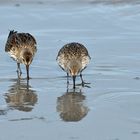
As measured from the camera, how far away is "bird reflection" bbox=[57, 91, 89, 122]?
313 inches

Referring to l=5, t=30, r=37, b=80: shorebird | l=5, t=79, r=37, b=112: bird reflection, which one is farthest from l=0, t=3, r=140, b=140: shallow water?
l=5, t=30, r=37, b=80: shorebird

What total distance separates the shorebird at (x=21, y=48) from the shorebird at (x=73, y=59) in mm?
657

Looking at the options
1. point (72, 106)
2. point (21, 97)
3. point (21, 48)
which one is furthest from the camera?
point (21, 48)

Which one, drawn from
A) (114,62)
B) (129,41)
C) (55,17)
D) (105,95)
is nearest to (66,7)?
(55,17)

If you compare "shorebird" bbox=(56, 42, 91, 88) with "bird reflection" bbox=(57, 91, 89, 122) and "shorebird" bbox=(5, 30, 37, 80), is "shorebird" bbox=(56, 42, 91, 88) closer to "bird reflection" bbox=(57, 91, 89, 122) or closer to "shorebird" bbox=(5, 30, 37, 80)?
"bird reflection" bbox=(57, 91, 89, 122)

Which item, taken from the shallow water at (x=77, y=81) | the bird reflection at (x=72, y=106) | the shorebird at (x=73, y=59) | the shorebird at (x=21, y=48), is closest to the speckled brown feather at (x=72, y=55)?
the shorebird at (x=73, y=59)

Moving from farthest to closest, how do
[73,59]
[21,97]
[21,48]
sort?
[21,48] < [73,59] < [21,97]

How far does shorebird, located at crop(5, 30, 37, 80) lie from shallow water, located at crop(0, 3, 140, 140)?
0.22m

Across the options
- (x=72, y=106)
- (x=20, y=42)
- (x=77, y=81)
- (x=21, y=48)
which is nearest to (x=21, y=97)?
(x=72, y=106)

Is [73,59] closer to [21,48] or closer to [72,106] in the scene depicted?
[21,48]

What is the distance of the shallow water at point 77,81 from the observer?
7.46 m

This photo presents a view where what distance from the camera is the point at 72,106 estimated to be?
27.8 feet

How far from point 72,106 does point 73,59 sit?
1.55 metres

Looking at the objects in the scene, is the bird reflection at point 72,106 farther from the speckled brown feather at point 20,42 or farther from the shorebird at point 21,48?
the speckled brown feather at point 20,42
